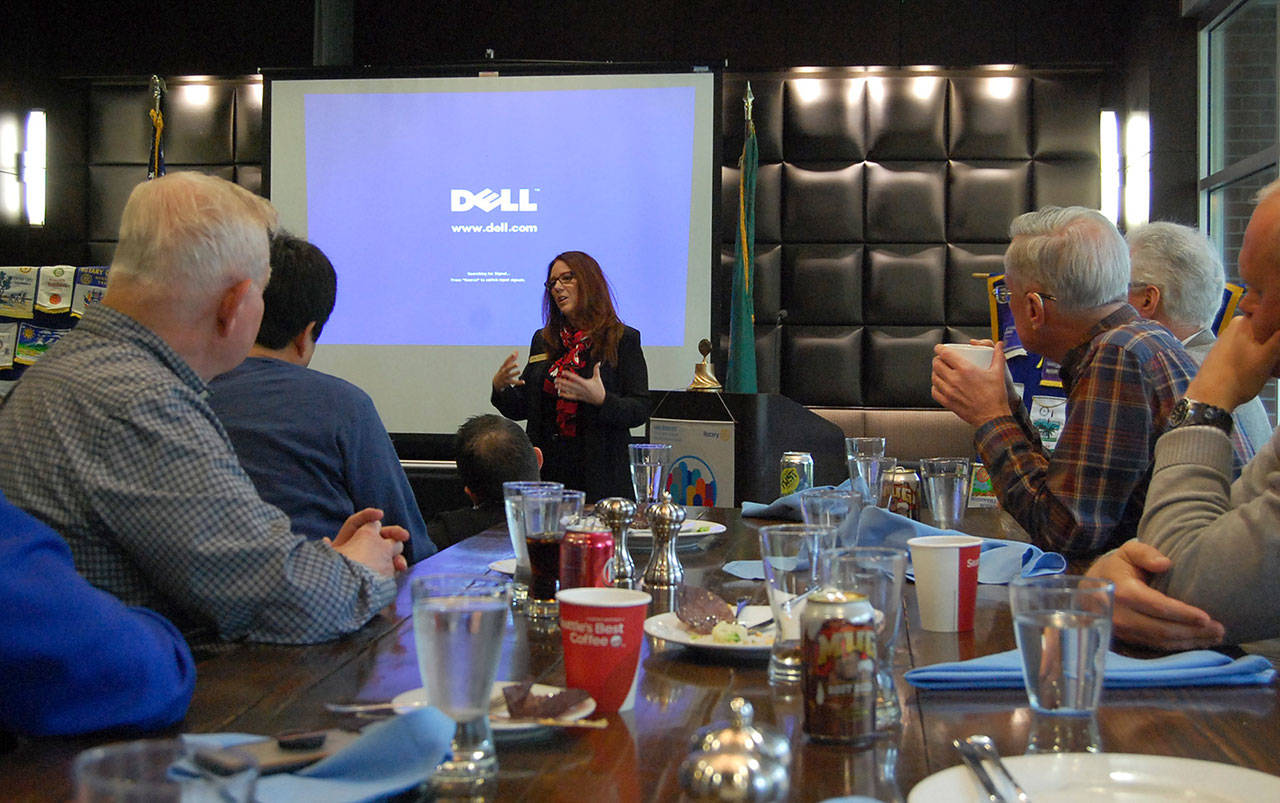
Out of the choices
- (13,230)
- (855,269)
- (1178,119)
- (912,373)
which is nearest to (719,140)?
(855,269)

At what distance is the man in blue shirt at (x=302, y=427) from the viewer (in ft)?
6.36

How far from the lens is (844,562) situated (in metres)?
1.00

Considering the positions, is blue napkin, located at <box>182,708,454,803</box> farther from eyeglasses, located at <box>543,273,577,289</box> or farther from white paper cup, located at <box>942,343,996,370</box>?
eyeglasses, located at <box>543,273,577,289</box>

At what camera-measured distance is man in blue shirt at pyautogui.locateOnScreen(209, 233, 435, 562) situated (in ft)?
6.36

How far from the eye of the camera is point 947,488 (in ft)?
7.20

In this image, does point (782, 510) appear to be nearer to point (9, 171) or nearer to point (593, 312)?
point (593, 312)

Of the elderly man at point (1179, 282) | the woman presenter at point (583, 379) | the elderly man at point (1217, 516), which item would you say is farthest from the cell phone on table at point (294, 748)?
the woman presenter at point (583, 379)

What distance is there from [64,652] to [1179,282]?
2.73 meters

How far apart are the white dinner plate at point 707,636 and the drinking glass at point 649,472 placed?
541 mm

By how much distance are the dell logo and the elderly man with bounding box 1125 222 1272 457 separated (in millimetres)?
3121

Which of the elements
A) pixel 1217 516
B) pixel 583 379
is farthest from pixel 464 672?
pixel 583 379

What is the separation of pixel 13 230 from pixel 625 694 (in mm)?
6551

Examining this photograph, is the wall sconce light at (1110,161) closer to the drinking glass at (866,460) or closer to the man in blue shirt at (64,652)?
the drinking glass at (866,460)

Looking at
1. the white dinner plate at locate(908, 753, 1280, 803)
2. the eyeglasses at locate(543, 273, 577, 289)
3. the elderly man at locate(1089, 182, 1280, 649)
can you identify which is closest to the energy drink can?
the elderly man at locate(1089, 182, 1280, 649)
